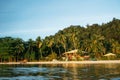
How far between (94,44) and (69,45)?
68.7 feet

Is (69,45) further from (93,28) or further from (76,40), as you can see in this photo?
(93,28)

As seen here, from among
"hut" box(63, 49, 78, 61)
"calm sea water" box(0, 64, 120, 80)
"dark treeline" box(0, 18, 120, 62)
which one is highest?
"dark treeline" box(0, 18, 120, 62)

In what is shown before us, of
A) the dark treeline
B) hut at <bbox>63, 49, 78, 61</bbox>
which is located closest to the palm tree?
the dark treeline

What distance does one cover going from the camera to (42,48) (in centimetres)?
9888

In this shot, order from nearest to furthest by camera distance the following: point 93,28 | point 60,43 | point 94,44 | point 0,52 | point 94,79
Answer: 1. point 94,79
2. point 94,44
3. point 0,52
4. point 60,43
5. point 93,28

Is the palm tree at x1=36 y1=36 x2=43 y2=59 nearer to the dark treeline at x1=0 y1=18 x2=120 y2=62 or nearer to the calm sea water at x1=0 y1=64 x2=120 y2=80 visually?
the dark treeline at x1=0 y1=18 x2=120 y2=62

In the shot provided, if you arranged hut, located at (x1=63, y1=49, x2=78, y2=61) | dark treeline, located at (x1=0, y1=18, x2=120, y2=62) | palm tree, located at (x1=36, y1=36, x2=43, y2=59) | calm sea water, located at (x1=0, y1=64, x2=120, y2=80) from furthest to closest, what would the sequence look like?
1. palm tree, located at (x1=36, y1=36, x2=43, y2=59)
2. hut, located at (x1=63, y1=49, x2=78, y2=61)
3. dark treeline, located at (x1=0, y1=18, x2=120, y2=62)
4. calm sea water, located at (x1=0, y1=64, x2=120, y2=80)

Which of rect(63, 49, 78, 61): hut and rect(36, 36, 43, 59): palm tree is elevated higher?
rect(36, 36, 43, 59): palm tree

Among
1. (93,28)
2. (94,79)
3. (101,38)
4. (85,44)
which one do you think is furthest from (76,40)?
(94,79)

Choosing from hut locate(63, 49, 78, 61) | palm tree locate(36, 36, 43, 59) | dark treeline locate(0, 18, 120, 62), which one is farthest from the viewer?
palm tree locate(36, 36, 43, 59)

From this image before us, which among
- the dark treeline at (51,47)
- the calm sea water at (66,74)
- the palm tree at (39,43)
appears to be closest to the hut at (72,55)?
the dark treeline at (51,47)

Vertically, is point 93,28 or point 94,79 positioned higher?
point 93,28

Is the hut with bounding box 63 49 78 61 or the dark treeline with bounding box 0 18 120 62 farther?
the hut with bounding box 63 49 78 61

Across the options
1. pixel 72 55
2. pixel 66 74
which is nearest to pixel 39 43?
pixel 72 55
